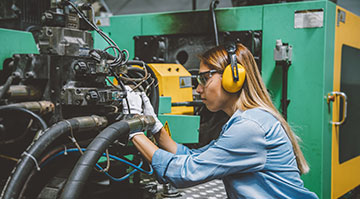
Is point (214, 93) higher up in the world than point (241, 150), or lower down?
higher up

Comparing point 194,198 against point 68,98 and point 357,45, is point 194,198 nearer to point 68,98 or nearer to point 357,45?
point 68,98

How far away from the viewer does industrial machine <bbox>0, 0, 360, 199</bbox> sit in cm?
121

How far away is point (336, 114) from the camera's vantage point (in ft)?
7.87

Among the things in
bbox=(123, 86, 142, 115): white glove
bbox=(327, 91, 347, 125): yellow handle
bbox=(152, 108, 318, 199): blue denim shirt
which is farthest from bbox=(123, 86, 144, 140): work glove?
bbox=(327, 91, 347, 125): yellow handle

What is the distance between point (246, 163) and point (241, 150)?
0.05 meters

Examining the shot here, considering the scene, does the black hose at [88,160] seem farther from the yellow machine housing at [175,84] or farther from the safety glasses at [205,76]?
the yellow machine housing at [175,84]

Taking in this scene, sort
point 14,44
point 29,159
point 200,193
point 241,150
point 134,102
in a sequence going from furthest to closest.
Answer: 1. point 200,193
2. point 14,44
3. point 134,102
4. point 241,150
5. point 29,159

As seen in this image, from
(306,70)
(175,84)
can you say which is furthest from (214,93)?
(306,70)

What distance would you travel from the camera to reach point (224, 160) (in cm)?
127

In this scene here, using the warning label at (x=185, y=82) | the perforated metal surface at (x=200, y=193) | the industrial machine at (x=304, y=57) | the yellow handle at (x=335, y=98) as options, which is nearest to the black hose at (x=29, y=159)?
the perforated metal surface at (x=200, y=193)

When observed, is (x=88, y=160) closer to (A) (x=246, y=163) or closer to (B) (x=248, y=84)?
(A) (x=246, y=163)

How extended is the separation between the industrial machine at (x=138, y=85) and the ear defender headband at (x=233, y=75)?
0.31 metres

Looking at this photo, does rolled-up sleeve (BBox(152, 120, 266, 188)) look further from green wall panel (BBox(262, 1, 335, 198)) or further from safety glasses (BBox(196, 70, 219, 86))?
green wall panel (BBox(262, 1, 335, 198))

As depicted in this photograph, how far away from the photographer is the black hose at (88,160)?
0.98 metres
